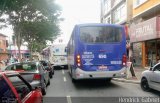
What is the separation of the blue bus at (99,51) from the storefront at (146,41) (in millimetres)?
10710

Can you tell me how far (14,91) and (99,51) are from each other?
27.2 feet

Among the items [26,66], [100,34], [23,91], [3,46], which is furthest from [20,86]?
[3,46]

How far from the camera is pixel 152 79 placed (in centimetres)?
1148

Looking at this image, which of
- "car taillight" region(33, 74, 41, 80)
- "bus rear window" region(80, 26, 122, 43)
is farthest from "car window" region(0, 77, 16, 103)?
"bus rear window" region(80, 26, 122, 43)

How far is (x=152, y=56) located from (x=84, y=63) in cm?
1614

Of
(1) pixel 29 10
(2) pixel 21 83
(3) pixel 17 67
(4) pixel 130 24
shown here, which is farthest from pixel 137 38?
(2) pixel 21 83

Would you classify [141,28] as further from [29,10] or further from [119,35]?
[119,35]

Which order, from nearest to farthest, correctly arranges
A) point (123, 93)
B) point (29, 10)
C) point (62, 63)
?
point (123, 93), point (29, 10), point (62, 63)

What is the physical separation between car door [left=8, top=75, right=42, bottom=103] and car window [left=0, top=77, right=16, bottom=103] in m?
0.42

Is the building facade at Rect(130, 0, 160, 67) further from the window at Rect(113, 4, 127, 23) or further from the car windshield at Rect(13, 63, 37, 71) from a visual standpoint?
the car windshield at Rect(13, 63, 37, 71)

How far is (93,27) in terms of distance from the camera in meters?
13.5

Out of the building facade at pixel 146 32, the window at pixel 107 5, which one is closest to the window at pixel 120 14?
the building facade at pixel 146 32

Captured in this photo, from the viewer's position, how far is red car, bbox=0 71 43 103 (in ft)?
17.0

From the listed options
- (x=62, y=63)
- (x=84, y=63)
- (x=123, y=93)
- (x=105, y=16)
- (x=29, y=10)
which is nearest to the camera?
(x=123, y=93)
